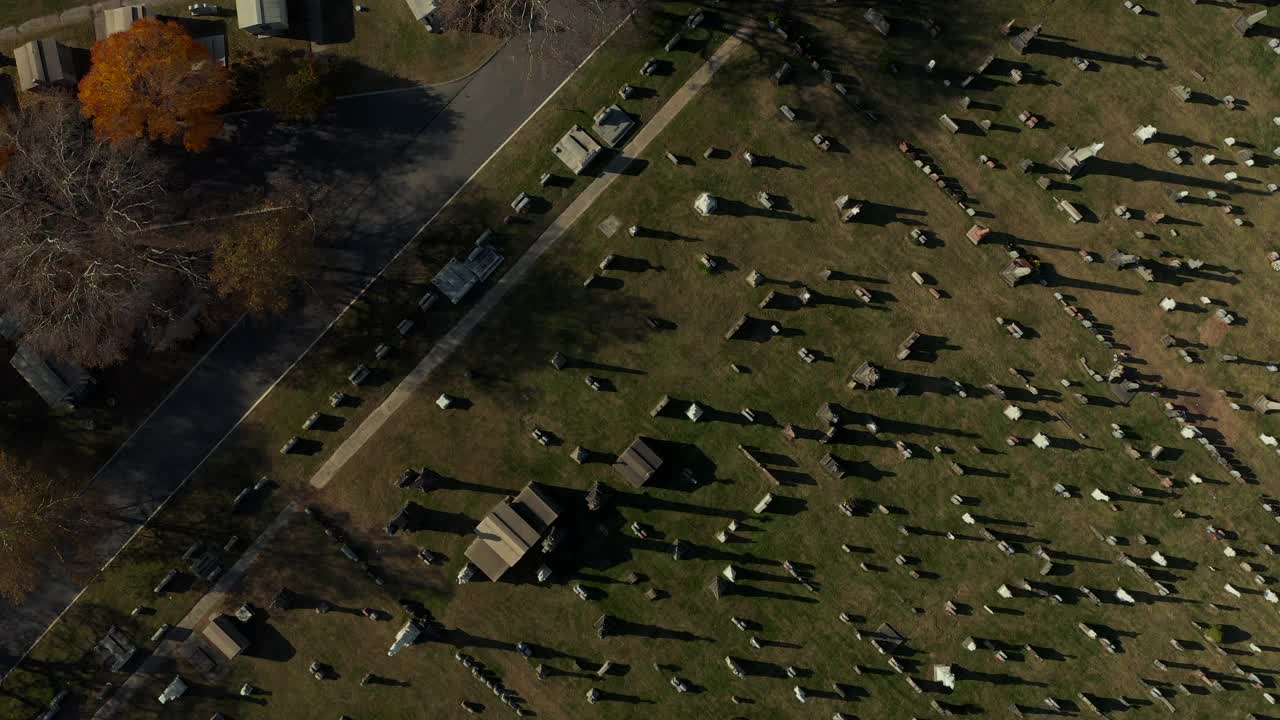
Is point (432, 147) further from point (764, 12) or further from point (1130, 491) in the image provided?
point (1130, 491)

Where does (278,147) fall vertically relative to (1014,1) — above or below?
below

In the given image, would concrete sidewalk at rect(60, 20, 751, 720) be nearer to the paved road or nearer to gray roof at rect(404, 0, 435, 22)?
the paved road

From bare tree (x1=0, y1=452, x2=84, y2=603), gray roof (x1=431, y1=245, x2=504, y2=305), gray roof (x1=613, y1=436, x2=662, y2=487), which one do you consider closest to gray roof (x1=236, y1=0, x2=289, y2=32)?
gray roof (x1=431, y1=245, x2=504, y2=305)

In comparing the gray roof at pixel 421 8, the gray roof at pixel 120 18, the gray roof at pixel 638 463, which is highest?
the gray roof at pixel 421 8

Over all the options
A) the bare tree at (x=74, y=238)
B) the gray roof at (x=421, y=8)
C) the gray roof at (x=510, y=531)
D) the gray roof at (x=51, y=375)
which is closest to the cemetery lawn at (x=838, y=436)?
the gray roof at (x=510, y=531)

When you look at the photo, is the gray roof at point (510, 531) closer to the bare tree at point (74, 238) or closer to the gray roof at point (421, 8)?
the bare tree at point (74, 238)

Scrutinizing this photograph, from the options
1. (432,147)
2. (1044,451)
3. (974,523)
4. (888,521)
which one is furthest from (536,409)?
(1044,451)
